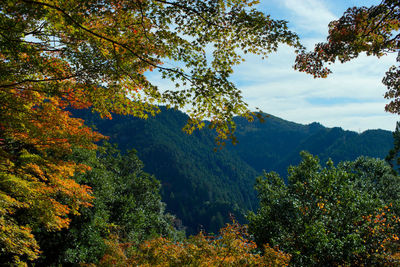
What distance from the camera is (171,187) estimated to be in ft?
585

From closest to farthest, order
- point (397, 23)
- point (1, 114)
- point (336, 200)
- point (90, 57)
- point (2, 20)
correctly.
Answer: point (2, 20) → point (397, 23) → point (90, 57) → point (1, 114) → point (336, 200)

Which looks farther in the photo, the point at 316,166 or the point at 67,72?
the point at 316,166

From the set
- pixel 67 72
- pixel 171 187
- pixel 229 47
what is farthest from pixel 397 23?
pixel 171 187

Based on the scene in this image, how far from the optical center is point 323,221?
39.7 ft

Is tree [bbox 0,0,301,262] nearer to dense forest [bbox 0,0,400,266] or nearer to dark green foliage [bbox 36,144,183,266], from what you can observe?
dense forest [bbox 0,0,400,266]

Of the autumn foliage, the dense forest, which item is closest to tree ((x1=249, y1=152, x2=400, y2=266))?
the dense forest

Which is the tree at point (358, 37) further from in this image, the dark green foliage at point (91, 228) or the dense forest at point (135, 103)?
the dark green foliage at point (91, 228)

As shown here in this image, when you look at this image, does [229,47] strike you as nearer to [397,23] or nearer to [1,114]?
[397,23]

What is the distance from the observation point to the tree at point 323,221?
10.2 m

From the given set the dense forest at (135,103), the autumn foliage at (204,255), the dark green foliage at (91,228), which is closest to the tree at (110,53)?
the dense forest at (135,103)

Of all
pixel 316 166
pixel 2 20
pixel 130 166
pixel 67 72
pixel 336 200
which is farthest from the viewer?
pixel 130 166

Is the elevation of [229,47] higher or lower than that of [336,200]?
higher

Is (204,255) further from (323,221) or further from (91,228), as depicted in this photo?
(91,228)

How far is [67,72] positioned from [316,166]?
1445cm
